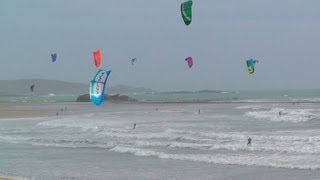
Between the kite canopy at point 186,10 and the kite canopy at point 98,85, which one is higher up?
the kite canopy at point 186,10

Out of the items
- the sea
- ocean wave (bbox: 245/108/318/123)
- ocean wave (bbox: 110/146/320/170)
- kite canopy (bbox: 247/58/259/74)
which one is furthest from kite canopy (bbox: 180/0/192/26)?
kite canopy (bbox: 247/58/259/74)

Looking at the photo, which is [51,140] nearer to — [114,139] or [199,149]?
[114,139]

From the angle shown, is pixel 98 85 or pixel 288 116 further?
pixel 288 116

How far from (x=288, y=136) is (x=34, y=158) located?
310 inches

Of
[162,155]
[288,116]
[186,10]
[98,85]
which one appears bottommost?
[288,116]

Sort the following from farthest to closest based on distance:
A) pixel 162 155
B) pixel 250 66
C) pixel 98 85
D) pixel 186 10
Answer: pixel 250 66 → pixel 186 10 → pixel 162 155 → pixel 98 85

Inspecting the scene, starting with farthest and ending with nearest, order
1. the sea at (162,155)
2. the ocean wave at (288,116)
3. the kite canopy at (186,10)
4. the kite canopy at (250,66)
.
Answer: the kite canopy at (250,66) < the ocean wave at (288,116) < the kite canopy at (186,10) < the sea at (162,155)

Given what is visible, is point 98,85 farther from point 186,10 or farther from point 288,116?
point 288,116

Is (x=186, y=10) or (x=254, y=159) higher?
(x=186, y=10)

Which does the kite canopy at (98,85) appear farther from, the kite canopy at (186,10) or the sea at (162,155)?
the kite canopy at (186,10)

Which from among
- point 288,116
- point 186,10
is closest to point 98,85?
point 186,10

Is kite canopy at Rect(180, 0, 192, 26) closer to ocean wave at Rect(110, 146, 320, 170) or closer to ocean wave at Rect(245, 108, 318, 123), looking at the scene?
ocean wave at Rect(110, 146, 320, 170)

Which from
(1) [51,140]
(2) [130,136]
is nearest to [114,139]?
(2) [130,136]

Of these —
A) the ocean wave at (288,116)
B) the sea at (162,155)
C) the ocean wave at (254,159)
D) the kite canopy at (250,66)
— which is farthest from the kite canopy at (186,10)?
the kite canopy at (250,66)
